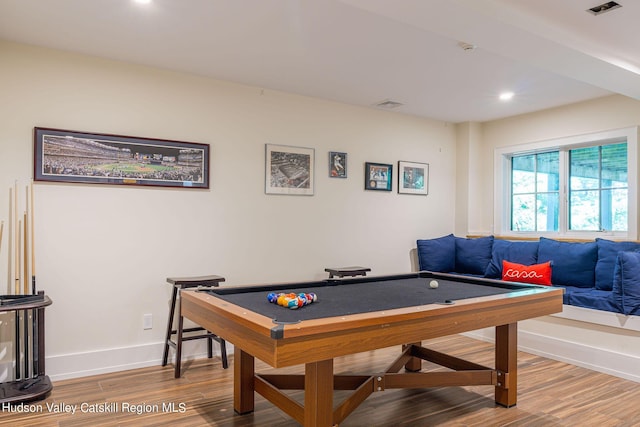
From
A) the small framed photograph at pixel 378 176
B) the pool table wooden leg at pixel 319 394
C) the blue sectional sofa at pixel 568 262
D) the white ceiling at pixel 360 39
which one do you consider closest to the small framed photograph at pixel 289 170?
the white ceiling at pixel 360 39

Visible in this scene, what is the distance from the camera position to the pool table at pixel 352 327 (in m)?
1.80

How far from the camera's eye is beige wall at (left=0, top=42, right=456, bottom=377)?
3.20 m

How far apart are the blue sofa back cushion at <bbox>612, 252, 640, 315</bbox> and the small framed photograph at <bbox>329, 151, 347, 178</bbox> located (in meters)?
2.57

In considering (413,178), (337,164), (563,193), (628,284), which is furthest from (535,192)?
(337,164)

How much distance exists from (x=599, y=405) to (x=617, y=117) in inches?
110

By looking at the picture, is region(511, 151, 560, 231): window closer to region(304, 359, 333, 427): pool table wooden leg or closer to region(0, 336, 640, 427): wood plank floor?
region(0, 336, 640, 427): wood plank floor

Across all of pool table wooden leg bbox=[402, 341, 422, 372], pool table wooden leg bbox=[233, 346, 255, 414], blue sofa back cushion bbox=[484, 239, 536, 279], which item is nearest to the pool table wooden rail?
pool table wooden leg bbox=[233, 346, 255, 414]

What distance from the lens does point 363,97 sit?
443 cm

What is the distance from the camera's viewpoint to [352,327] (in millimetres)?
1867

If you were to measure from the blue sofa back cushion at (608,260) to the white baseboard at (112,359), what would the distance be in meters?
3.58

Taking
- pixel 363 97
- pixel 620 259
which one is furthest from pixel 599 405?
pixel 363 97

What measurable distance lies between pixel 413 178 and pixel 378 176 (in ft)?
1.80

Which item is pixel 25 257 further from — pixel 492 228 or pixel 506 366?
pixel 492 228

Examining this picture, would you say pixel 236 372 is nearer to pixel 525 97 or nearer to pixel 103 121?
pixel 103 121
